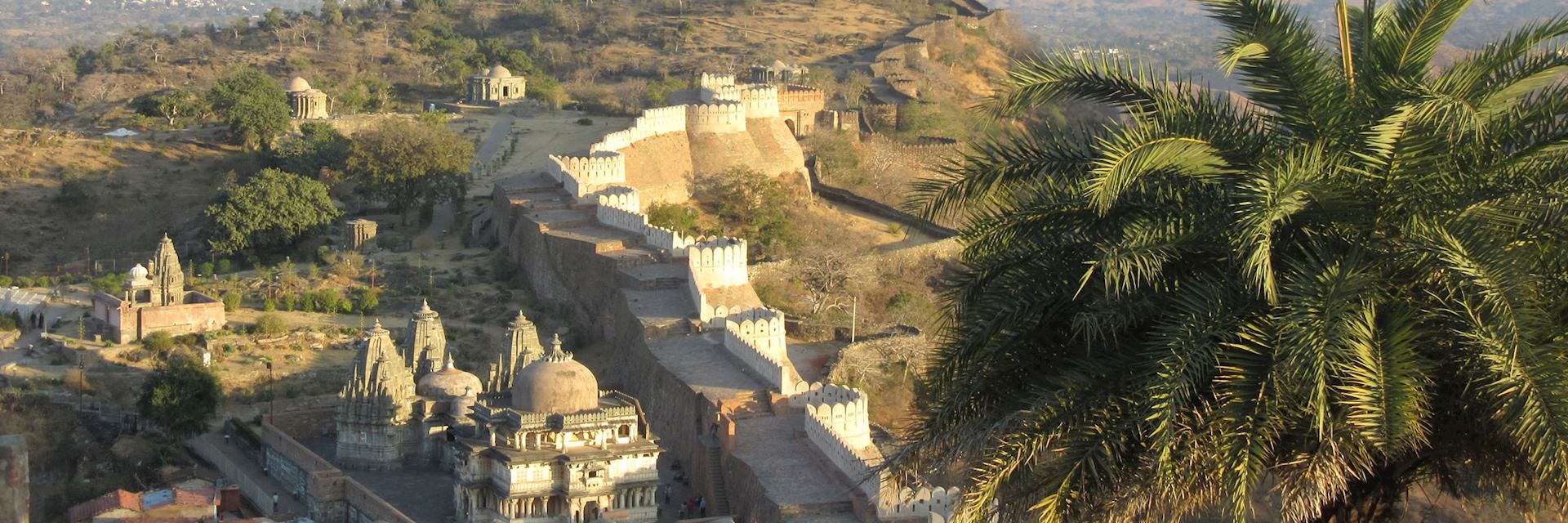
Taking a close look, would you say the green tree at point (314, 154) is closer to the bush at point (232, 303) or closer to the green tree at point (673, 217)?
the green tree at point (673, 217)

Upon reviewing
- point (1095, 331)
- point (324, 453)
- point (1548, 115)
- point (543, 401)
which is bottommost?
point (324, 453)

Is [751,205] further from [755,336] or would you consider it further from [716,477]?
[716,477]

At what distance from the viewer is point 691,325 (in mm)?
29344

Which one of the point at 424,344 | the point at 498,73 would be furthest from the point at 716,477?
the point at 498,73

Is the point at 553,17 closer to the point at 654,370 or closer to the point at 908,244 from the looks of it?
the point at 908,244

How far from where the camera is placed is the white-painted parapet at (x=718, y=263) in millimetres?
31438

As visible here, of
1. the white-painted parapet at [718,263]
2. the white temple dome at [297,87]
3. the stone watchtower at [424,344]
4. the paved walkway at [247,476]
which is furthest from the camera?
the white temple dome at [297,87]

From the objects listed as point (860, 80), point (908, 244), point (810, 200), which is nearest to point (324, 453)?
point (908, 244)

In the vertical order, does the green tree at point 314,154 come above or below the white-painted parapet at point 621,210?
below

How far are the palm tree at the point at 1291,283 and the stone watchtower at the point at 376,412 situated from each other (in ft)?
55.2

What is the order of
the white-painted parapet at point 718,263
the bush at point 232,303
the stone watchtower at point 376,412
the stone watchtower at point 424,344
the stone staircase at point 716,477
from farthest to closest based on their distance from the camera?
1. the bush at point 232,303
2. the white-painted parapet at point 718,263
3. the stone watchtower at point 424,344
4. the stone watchtower at point 376,412
5. the stone staircase at point 716,477

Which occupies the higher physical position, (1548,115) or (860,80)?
(1548,115)

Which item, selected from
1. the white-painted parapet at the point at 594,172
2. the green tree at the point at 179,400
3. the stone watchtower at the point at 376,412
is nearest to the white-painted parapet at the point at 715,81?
the white-painted parapet at the point at 594,172

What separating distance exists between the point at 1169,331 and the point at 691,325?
68.5 ft
